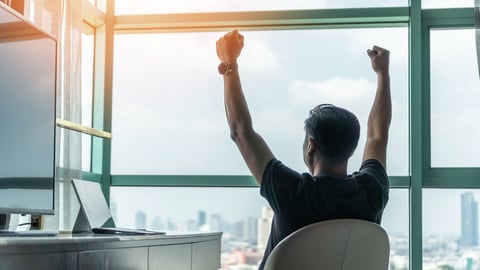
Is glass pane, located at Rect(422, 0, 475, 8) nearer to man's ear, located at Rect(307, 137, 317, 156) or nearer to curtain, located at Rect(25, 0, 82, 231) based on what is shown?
curtain, located at Rect(25, 0, 82, 231)

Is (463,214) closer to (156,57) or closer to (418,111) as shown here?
(418,111)

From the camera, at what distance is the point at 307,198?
1.78 metres

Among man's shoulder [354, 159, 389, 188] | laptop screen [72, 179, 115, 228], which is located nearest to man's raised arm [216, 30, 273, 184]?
man's shoulder [354, 159, 389, 188]

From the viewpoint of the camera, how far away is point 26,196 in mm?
2168

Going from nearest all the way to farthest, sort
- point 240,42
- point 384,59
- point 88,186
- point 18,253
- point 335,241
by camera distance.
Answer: point 18,253, point 335,241, point 240,42, point 384,59, point 88,186

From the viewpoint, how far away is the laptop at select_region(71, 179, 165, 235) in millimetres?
2402

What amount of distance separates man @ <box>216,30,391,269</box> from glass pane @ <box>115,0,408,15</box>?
2389 mm

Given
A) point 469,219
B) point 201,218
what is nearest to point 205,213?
point 201,218

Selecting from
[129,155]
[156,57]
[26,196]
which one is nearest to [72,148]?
[129,155]

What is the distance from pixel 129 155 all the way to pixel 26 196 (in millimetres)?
2298

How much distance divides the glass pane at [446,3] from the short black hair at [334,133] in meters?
2.56

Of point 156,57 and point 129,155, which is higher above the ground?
point 156,57

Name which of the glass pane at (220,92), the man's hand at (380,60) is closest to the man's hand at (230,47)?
the man's hand at (380,60)

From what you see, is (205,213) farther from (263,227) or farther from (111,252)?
(111,252)
